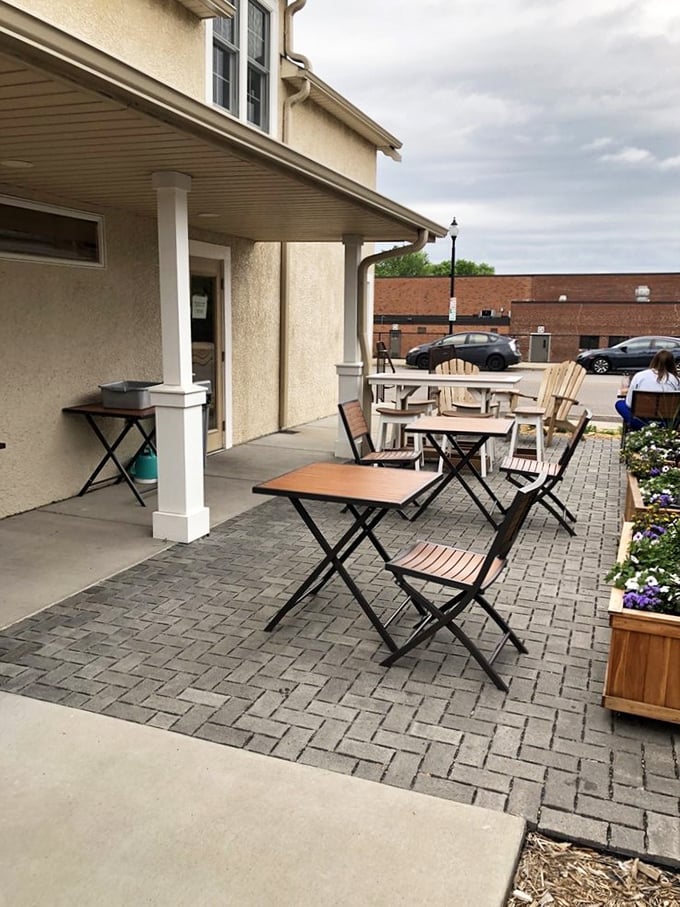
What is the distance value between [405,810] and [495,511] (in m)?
→ 4.32

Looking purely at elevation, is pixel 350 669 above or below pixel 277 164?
below

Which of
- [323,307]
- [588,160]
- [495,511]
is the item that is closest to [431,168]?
[588,160]

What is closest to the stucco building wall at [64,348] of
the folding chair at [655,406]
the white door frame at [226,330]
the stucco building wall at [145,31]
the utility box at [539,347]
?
the white door frame at [226,330]

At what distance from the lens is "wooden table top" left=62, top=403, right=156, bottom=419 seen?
620 centimetres

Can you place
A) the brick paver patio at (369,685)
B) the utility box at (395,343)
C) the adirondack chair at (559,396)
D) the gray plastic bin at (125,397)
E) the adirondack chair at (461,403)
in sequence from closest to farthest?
the brick paver patio at (369,685) → the gray plastic bin at (125,397) → the adirondack chair at (461,403) → the adirondack chair at (559,396) → the utility box at (395,343)

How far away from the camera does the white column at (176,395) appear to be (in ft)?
16.9

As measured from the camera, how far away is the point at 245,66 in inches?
342

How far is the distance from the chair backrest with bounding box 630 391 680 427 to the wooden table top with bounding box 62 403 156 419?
16.8 ft

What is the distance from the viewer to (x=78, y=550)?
17.2 ft

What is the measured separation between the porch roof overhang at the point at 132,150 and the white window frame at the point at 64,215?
Answer: 0.08 m

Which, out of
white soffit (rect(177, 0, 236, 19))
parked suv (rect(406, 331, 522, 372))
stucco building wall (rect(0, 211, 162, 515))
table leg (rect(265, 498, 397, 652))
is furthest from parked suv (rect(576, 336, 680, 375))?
table leg (rect(265, 498, 397, 652))

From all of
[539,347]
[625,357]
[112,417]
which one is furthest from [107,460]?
[539,347]

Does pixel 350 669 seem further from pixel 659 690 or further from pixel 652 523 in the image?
pixel 652 523

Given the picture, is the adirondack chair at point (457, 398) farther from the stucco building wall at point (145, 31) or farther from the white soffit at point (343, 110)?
the stucco building wall at point (145, 31)
